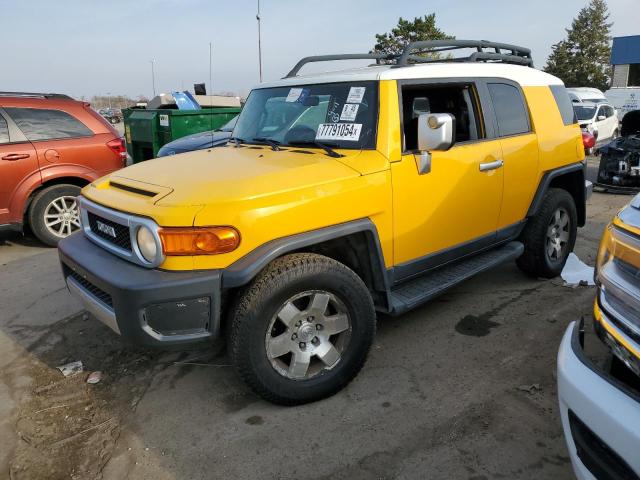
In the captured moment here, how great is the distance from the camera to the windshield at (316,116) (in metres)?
3.22

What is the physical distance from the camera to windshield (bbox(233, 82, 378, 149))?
3.22 m

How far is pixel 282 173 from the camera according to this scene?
285 centimetres

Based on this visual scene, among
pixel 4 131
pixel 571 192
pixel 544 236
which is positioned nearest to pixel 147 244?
→ pixel 544 236

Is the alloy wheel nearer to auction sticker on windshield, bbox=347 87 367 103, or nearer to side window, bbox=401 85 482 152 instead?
auction sticker on windshield, bbox=347 87 367 103

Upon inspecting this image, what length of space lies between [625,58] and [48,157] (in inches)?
1749

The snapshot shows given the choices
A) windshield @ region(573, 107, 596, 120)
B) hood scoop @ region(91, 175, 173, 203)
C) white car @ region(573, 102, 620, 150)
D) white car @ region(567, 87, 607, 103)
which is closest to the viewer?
hood scoop @ region(91, 175, 173, 203)

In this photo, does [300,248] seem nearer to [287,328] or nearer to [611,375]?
[287,328]

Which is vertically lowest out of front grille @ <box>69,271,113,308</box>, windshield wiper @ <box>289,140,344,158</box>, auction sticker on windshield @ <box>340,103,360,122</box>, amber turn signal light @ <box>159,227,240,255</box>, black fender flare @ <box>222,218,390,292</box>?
front grille @ <box>69,271,113,308</box>

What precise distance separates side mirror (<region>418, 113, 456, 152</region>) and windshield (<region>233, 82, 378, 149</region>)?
311mm

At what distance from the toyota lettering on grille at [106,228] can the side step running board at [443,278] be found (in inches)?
70.2

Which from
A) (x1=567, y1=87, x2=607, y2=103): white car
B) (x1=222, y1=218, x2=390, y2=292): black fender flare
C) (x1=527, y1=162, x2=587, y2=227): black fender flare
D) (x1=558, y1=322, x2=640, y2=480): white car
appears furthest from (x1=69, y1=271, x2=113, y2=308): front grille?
(x1=567, y1=87, x2=607, y2=103): white car

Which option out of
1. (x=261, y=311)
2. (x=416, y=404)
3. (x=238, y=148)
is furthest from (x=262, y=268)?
(x=238, y=148)

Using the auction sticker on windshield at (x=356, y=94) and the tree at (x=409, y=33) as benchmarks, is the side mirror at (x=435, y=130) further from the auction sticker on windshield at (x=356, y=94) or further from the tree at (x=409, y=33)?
the tree at (x=409, y=33)

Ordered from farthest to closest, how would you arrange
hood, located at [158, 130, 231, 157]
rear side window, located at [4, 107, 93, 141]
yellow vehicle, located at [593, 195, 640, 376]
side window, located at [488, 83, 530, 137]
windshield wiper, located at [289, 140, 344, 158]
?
hood, located at [158, 130, 231, 157] → rear side window, located at [4, 107, 93, 141] → side window, located at [488, 83, 530, 137] → windshield wiper, located at [289, 140, 344, 158] → yellow vehicle, located at [593, 195, 640, 376]
